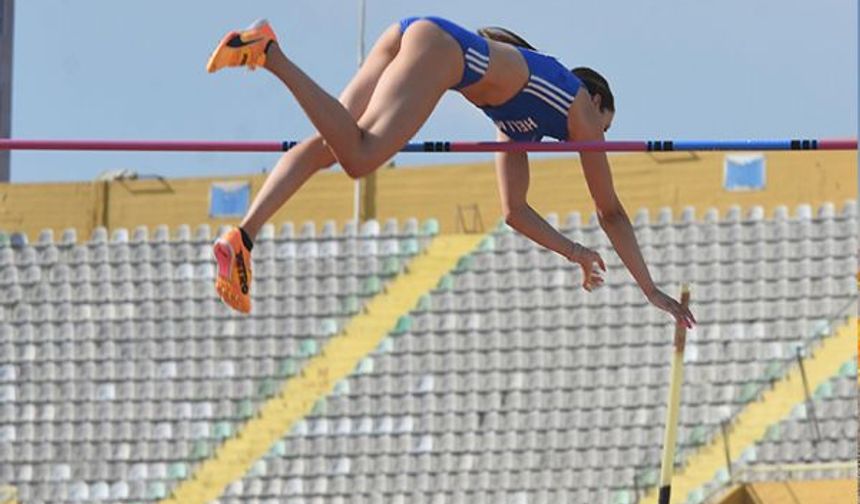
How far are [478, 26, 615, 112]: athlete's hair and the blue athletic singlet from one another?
8 cm

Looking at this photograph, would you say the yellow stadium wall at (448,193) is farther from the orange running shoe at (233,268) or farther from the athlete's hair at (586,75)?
the orange running shoe at (233,268)

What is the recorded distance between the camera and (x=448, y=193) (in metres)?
17.7

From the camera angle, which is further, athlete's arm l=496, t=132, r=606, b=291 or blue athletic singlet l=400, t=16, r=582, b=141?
athlete's arm l=496, t=132, r=606, b=291

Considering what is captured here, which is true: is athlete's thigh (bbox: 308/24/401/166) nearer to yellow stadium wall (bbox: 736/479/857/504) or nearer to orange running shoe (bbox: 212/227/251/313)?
orange running shoe (bbox: 212/227/251/313)

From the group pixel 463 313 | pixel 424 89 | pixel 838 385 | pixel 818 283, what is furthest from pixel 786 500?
pixel 424 89

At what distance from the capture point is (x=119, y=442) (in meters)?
17.0

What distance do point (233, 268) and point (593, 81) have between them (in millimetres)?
1276

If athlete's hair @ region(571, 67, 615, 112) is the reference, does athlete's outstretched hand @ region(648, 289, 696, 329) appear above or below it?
below

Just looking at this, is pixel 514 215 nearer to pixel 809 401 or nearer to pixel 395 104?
pixel 395 104

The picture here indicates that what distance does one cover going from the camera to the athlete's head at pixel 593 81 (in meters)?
5.86

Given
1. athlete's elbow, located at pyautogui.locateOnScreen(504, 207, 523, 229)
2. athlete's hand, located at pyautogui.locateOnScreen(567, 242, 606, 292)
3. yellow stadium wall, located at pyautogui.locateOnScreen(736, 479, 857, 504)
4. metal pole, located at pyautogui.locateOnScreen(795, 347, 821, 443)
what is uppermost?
athlete's elbow, located at pyautogui.locateOnScreen(504, 207, 523, 229)

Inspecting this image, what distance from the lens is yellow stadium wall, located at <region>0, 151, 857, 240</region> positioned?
16.7 metres

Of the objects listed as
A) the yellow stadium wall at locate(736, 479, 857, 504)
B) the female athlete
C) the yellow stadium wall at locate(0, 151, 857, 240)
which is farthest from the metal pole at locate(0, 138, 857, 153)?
the yellow stadium wall at locate(0, 151, 857, 240)

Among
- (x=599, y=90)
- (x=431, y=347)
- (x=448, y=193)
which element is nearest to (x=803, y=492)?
(x=431, y=347)
